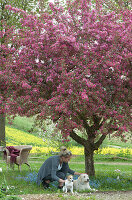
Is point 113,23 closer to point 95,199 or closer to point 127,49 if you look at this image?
point 127,49

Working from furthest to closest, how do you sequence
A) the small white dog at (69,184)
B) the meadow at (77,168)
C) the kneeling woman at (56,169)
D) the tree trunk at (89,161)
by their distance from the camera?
the tree trunk at (89,161)
the meadow at (77,168)
the kneeling woman at (56,169)
the small white dog at (69,184)

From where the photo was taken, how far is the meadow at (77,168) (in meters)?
7.97

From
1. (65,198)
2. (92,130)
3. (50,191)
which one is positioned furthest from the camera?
(92,130)

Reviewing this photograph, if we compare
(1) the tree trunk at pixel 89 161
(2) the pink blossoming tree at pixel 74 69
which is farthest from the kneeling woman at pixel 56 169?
(1) the tree trunk at pixel 89 161

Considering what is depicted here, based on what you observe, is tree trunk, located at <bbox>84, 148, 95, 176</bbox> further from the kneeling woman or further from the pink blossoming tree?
the kneeling woman

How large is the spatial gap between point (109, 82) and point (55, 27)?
2.06 meters

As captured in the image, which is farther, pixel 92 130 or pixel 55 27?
pixel 92 130

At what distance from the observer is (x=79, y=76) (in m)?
7.49

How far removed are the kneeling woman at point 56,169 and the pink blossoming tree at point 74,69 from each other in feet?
1.73

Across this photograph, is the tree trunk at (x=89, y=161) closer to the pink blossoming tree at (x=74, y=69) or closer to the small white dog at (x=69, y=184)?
the pink blossoming tree at (x=74, y=69)

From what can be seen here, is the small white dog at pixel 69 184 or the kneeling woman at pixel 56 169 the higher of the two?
the kneeling woman at pixel 56 169

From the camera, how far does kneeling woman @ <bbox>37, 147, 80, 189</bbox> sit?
7.38m

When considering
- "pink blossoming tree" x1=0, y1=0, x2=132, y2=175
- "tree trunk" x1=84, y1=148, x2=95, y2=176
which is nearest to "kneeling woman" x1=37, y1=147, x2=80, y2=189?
"pink blossoming tree" x1=0, y1=0, x2=132, y2=175

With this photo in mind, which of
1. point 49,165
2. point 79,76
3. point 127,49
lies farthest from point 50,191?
point 127,49
